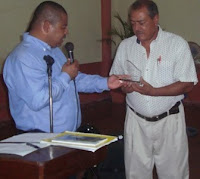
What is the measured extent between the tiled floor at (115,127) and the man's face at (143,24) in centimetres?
98

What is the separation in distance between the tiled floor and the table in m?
1.34

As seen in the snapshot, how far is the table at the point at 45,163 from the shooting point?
57.7 inches

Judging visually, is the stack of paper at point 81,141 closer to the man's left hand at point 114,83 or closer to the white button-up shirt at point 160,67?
the man's left hand at point 114,83

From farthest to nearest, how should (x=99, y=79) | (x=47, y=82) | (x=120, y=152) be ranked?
(x=120, y=152) → (x=99, y=79) → (x=47, y=82)

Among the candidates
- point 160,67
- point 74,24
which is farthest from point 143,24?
point 74,24

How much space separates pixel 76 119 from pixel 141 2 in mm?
982

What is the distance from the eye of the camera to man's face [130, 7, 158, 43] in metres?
2.64

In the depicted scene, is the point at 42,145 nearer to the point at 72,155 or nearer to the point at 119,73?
the point at 72,155

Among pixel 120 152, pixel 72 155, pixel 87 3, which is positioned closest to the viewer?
pixel 72 155

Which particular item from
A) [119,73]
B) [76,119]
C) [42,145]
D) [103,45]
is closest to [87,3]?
[103,45]

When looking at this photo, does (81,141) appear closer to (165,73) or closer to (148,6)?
(165,73)

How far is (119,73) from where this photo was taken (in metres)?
2.89

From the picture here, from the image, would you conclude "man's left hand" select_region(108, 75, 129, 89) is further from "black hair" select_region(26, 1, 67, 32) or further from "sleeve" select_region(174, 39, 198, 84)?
"black hair" select_region(26, 1, 67, 32)

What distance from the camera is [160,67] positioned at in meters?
2.65
